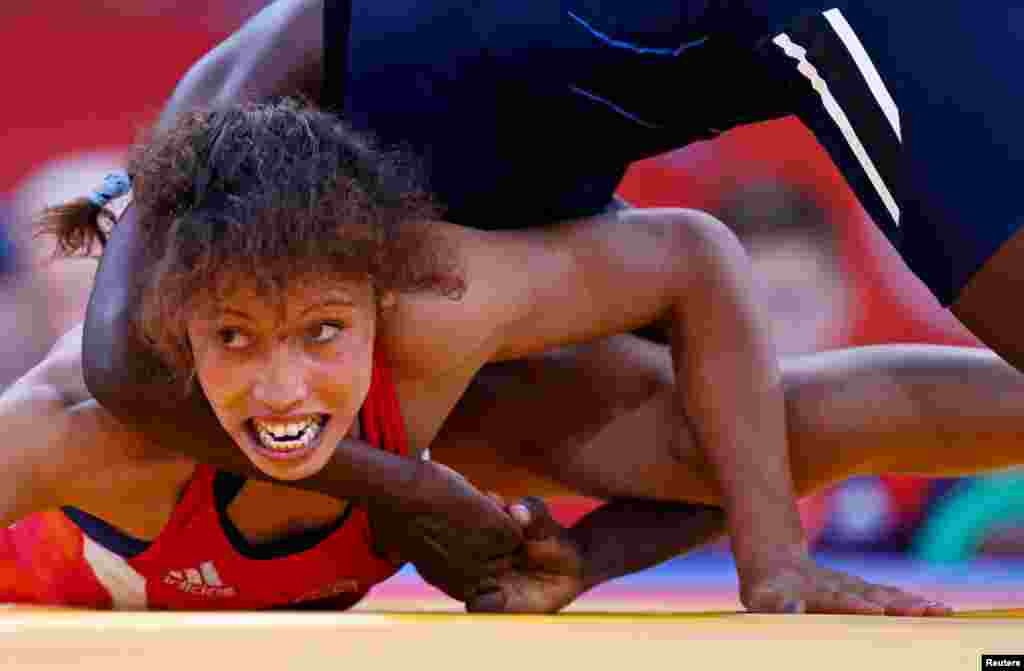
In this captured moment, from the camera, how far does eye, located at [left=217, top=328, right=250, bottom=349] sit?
6.48 ft

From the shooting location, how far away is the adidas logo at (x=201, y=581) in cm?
228

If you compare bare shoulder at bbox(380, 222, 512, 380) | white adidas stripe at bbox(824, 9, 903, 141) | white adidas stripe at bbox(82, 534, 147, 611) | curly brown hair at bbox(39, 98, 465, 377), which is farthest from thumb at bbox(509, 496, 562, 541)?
white adidas stripe at bbox(824, 9, 903, 141)

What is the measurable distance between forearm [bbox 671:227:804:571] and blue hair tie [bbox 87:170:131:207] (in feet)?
2.60

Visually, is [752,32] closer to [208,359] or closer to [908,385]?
[908,385]

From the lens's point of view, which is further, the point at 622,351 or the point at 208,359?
the point at 622,351

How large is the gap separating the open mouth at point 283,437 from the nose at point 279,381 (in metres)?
0.04

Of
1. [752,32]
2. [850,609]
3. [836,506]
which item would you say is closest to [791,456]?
Answer: [850,609]

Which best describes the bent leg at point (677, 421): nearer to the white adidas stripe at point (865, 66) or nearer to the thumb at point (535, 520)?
the thumb at point (535, 520)

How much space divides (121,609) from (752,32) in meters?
1.10

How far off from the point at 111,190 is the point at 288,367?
59 cm

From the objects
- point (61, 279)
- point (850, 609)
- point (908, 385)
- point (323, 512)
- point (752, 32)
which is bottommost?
point (850, 609)

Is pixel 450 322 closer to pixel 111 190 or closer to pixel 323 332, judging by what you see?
pixel 323 332

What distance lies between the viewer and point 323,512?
231 cm

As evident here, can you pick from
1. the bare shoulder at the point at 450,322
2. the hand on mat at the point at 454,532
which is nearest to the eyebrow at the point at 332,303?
the bare shoulder at the point at 450,322
